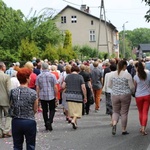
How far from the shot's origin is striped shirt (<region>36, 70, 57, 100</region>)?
11773 millimetres

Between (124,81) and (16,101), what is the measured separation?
4.19 meters

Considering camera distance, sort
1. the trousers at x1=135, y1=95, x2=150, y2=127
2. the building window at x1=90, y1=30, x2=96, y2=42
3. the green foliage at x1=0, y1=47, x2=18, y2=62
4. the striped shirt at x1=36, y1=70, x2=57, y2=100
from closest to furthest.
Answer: the trousers at x1=135, y1=95, x2=150, y2=127
the striped shirt at x1=36, y1=70, x2=57, y2=100
the green foliage at x1=0, y1=47, x2=18, y2=62
the building window at x1=90, y1=30, x2=96, y2=42

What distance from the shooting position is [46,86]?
1182 cm

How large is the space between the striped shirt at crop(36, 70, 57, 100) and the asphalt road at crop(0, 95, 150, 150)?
0.94 m

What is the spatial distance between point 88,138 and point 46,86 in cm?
199

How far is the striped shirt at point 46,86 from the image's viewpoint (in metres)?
11.8

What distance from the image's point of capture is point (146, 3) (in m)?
15.2

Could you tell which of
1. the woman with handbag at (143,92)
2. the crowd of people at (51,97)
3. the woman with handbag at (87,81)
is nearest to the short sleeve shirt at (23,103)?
the crowd of people at (51,97)

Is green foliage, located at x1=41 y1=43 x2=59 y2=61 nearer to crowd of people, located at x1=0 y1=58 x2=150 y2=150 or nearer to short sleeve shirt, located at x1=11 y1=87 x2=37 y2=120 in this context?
crowd of people, located at x1=0 y1=58 x2=150 y2=150

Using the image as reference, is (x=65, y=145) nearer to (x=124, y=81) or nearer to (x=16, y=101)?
(x=124, y=81)

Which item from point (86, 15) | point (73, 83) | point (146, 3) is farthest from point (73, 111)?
point (86, 15)

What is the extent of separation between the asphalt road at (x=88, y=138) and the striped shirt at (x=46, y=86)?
0.94 metres

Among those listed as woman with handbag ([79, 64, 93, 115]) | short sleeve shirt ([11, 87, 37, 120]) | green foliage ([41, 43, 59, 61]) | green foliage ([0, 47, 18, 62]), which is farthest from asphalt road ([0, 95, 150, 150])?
green foliage ([0, 47, 18, 62])

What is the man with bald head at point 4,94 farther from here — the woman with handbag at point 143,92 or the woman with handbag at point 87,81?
the woman with handbag at point 87,81
